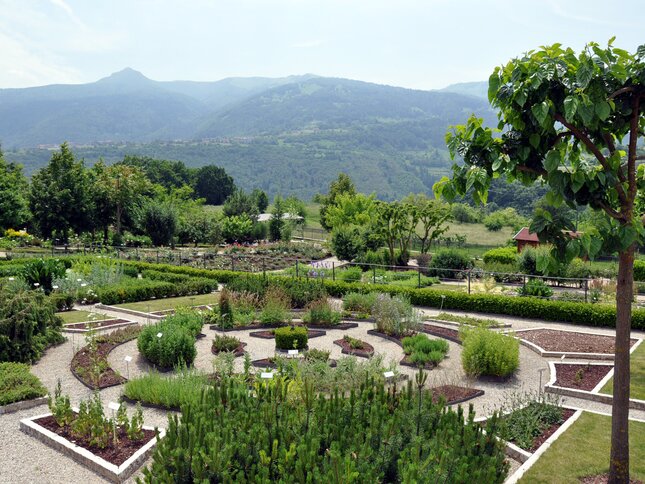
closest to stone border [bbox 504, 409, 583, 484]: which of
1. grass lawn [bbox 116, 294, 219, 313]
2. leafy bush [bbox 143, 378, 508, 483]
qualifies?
leafy bush [bbox 143, 378, 508, 483]

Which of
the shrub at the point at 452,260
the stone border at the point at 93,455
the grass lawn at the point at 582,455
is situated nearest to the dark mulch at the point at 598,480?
the grass lawn at the point at 582,455

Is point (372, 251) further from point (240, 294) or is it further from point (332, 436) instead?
point (332, 436)

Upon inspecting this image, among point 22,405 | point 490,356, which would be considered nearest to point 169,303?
point 22,405

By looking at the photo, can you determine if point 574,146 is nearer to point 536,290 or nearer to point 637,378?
point 637,378

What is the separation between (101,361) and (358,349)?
18.0 feet

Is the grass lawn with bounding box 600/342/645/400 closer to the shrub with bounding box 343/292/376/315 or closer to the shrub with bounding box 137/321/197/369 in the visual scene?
the shrub with bounding box 343/292/376/315

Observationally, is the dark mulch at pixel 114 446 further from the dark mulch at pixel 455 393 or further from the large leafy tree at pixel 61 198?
the large leafy tree at pixel 61 198

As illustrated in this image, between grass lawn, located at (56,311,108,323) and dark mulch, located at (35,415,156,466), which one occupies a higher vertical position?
grass lawn, located at (56,311,108,323)

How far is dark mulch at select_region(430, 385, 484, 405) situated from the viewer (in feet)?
31.0

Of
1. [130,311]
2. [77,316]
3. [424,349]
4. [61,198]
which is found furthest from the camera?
[61,198]

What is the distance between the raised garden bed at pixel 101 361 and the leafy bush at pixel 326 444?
440 centimetres

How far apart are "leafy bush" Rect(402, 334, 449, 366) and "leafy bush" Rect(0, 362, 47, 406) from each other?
7074 millimetres

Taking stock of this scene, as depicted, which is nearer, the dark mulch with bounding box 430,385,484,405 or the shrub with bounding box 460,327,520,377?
the dark mulch with bounding box 430,385,484,405

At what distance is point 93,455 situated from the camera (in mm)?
7383
